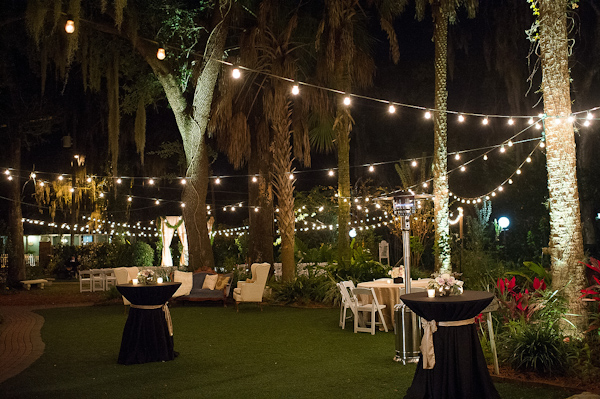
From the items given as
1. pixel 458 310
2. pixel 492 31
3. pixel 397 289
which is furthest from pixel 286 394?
pixel 492 31

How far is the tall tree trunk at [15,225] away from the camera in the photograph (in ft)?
57.6

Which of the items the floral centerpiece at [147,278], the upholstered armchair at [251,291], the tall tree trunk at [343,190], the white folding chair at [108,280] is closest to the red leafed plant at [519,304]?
the floral centerpiece at [147,278]

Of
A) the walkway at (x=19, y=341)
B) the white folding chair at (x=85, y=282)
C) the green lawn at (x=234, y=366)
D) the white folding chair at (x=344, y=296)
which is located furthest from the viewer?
the white folding chair at (x=85, y=282)

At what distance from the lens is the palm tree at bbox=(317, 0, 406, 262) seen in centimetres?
1190

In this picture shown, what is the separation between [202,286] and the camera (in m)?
12.7

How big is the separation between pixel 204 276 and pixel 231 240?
848cm

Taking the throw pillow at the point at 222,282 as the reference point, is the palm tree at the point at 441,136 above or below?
above

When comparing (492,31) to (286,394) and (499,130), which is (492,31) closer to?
(499,130)

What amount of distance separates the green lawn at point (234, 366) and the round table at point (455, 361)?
588 mm

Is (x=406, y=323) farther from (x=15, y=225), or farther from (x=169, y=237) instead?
(x=15, y=225)

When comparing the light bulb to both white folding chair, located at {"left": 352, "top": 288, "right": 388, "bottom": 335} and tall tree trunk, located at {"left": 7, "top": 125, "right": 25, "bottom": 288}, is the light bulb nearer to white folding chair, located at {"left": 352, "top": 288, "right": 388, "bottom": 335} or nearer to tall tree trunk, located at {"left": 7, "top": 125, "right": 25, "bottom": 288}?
white folding chair, located at {"left": 352, "top": 288, "right": 388, "bottom": 335}

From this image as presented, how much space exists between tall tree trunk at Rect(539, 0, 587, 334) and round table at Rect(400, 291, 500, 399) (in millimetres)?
1958

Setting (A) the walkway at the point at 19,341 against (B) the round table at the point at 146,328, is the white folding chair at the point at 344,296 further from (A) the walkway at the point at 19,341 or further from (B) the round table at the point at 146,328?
(A) the walkway at the point at 19,341

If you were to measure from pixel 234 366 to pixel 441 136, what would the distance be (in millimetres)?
7511
